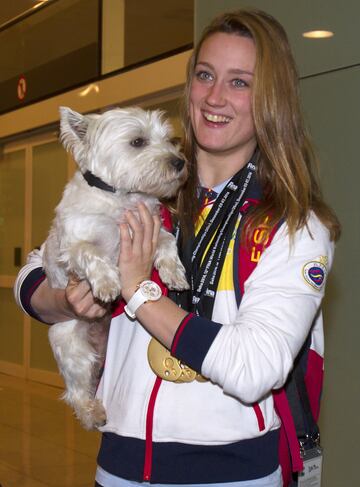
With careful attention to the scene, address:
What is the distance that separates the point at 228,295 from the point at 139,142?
2.83ft

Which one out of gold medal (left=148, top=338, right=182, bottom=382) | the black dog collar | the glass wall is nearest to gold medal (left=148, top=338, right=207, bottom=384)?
gold medal (left=148, top=338, right=182, bottom=382)

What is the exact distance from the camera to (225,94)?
192 cm

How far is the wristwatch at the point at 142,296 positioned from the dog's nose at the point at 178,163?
2.05 ft

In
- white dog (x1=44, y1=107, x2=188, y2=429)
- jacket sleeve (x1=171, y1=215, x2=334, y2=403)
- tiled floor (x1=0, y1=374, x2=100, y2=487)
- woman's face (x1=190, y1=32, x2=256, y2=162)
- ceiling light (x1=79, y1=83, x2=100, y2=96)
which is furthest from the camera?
ceiling light (x1=79, y1=83, x2=100, y2=96)

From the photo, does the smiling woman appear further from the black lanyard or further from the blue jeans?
the blue jeans

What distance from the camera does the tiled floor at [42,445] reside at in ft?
15.1

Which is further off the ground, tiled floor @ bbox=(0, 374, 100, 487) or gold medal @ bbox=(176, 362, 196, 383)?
gold medal @ bbox=(176, 362, 196, 383)

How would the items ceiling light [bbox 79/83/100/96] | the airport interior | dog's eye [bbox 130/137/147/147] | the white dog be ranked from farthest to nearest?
Result: ceiling light [bbox 79/83/100/96] < the airport interior < dog's eye [bbox 130/137/147/147] < the white dog

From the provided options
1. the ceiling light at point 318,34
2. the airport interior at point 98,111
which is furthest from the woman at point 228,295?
the ceiling light at point 318,34

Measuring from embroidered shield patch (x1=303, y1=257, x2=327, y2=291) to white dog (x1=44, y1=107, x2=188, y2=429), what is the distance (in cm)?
46

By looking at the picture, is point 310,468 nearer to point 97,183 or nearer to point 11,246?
point 97,183

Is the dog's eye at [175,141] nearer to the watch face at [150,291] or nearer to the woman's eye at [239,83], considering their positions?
the woman's eye at [239,83]

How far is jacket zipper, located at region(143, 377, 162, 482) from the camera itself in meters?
1.70

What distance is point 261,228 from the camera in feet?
5.67
